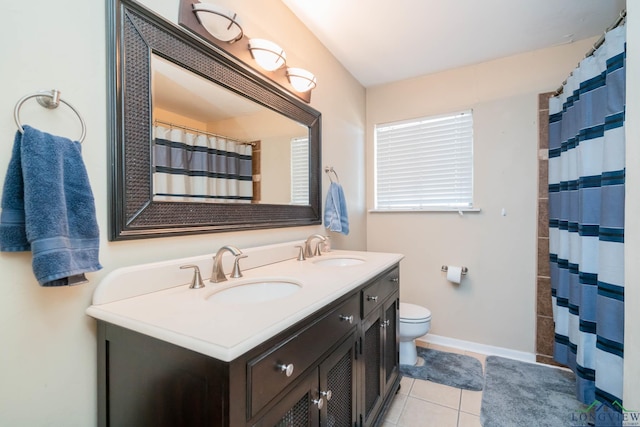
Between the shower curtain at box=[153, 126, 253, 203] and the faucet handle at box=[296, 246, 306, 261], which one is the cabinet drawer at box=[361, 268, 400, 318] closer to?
the faucet handle at box=[296, 246, 306, 261]

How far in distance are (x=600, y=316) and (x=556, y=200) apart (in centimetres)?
90

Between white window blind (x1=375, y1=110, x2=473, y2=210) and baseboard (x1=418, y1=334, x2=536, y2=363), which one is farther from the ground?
white window blind (x1=375, y1=110, x2=473, y2=210)

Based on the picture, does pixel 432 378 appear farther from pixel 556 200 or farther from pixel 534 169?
pixel 534 169

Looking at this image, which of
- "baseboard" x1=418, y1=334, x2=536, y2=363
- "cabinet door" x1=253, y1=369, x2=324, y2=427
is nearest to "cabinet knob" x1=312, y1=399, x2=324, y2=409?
"cabinet door" x1=253, y1=369, x2=324, y2=427

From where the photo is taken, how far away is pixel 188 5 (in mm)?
1123

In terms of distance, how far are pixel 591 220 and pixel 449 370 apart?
1330mm

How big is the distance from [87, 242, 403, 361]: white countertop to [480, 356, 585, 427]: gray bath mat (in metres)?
1.23

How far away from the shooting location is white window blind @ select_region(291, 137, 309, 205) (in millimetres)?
1749

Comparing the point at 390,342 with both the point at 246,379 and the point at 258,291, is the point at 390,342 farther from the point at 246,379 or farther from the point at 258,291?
the point at 246,379

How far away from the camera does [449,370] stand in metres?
2.06

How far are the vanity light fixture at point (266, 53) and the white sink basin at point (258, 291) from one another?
1.06 m

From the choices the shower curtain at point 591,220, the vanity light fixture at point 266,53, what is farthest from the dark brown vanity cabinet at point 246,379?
the vanity light fixture at point 266,53

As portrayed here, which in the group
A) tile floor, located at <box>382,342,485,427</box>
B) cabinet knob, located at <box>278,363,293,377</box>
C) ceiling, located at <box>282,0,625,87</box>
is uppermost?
ceiling, located at <box>282,0,625,87</box>

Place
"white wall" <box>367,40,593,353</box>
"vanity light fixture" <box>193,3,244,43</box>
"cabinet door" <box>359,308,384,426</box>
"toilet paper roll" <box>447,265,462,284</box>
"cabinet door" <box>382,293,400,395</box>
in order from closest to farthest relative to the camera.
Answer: "vanity light fixture" <box>193,3,244,43</box>
"cabinet door" <box>359,308,384,426</box>
"cabinet door" <box>382,293,400,395</box>
"white wall" <box>367,40,593,353</box>
"toilet paper roll" <box>447,265,462,284</box>
